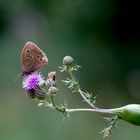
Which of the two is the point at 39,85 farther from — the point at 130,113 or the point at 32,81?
the point at 130,113

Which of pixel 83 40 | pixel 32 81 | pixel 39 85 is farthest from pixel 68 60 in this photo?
pixel 83 40

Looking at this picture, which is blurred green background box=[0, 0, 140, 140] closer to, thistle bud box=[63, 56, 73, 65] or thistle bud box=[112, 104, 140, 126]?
thistle bud box=[63, 56, 73, 65]

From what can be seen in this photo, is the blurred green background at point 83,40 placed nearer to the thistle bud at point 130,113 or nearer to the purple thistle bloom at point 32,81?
the purple thistle bloom at point 32,81

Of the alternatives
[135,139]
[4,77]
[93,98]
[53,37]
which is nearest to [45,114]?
[135,139]

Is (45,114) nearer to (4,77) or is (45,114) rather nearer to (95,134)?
(95,134)

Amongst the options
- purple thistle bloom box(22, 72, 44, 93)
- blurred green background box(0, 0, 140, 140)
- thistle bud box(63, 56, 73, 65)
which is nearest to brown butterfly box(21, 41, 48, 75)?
purple thistle bloom box(22, 72, 44, 93)
